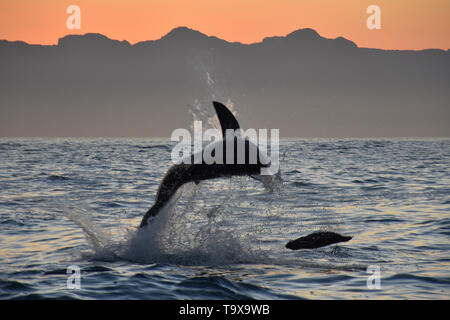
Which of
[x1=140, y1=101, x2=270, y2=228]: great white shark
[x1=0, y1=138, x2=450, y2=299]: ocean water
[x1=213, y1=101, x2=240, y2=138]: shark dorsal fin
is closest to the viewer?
[x1=0, y1=138, x2=450, y2=299]: ocean water

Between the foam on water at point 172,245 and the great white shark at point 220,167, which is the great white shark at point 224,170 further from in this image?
the foam on water at point 172,245

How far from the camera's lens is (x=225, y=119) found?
11.1 m

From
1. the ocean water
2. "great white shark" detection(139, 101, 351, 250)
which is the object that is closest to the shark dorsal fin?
"great white shark" detection(139, 101, 351, 250)

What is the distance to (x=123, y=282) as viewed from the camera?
9.43 m

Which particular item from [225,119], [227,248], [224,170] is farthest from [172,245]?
[225,119]

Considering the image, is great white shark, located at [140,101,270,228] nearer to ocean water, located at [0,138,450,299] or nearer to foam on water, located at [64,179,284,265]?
foam on water, located at [64,179,284,265]

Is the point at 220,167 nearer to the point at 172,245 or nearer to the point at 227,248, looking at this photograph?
the point at 227,248

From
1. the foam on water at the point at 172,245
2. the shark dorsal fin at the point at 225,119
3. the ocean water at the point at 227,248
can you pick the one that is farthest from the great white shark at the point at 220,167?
the ocean water at the point at 227,248

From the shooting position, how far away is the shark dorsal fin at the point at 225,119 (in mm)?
11047

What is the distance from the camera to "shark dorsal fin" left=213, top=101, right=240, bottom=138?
11047 millimetres
